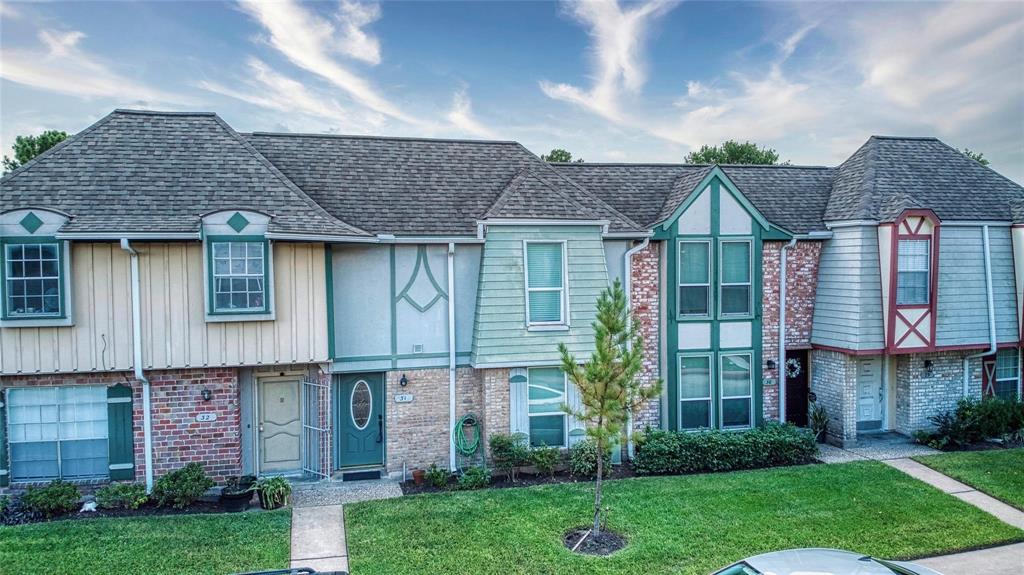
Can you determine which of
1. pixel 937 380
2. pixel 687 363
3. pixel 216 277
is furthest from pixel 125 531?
pixel 937 380

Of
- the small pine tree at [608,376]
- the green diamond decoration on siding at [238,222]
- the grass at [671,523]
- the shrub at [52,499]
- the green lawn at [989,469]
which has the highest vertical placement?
the green diamond decoration on siding at [238,222]

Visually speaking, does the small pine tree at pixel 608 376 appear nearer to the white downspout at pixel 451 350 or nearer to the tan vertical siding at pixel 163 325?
the white downspout at pixel 451 350

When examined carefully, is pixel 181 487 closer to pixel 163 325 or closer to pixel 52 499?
pixel 52 499

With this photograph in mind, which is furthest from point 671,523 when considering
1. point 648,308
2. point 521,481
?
point 648,308

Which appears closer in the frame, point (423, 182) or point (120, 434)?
point (120, 434)

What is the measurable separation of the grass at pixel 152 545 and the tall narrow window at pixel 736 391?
9835mm

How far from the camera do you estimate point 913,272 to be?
14984 millimetres

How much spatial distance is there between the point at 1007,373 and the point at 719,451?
944 centimetres

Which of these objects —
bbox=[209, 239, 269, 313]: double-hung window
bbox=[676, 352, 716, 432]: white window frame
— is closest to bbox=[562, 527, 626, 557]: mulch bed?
bbox=[676, 352, 716, 432]: white window frame

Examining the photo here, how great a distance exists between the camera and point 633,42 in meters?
16.1

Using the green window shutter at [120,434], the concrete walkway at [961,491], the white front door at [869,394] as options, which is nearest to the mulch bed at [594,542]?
the concrete walkway at [961,491]

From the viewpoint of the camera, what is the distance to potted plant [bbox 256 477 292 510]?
35.8 feet

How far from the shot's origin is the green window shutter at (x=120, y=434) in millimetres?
11500

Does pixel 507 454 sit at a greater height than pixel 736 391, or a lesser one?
lesser
